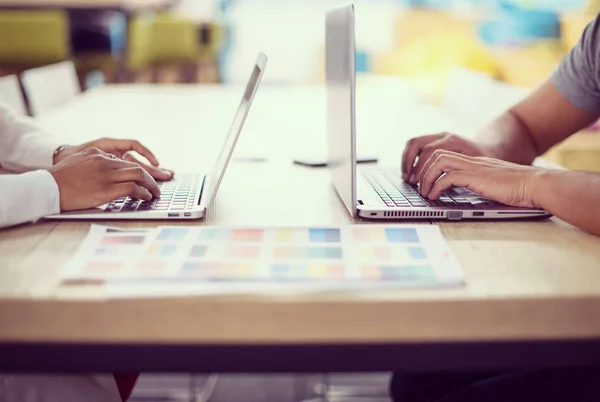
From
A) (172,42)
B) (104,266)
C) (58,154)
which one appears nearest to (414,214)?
(104,266)

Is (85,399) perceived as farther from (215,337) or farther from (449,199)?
(449,199)

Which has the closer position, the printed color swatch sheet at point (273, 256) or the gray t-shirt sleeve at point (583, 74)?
the printed color swatch sheet at point (273, 256)

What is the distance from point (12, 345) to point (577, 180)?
0.72m

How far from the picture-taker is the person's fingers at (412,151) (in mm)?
1175

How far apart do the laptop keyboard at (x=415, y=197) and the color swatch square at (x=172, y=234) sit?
302 mm

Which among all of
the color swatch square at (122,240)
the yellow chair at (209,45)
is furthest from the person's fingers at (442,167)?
the yellow chair at (209,45)

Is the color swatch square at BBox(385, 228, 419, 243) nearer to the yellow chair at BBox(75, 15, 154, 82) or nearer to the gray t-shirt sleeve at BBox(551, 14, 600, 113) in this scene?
the gray t-shirt sleeve at BBox(551, 14, 600, 113)

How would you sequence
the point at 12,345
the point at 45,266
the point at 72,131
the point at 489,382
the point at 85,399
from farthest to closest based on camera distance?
the point at 72,131, the point at 489,382, the point at 85,399, the point at 45,266, the point at 12,345

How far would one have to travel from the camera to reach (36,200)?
899mm

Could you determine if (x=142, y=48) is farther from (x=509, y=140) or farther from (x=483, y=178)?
(x=483, y=178)

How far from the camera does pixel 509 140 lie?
4.28 feet

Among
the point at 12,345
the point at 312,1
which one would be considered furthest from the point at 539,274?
the point at 312,1

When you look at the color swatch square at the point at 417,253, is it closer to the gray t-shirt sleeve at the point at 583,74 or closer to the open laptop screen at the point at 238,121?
the open laptop screen at the point at 238,121

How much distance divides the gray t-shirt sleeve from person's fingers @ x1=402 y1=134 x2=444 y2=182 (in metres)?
0.33
